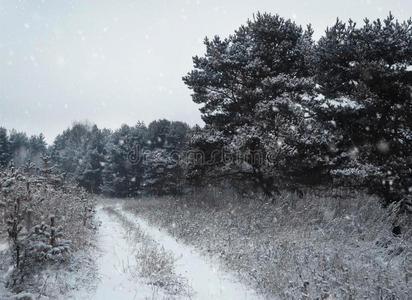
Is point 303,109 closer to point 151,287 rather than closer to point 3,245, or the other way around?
point 151,287

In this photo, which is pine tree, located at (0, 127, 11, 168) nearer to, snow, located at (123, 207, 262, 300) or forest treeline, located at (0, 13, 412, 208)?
forest treeline, located at (0, 13, 412, 208)

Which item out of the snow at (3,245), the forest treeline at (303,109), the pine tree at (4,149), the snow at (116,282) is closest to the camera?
the snow at (116,282)

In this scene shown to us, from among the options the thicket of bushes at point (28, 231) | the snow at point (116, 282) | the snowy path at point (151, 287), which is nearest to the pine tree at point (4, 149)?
the snowy path at point (151, 287)

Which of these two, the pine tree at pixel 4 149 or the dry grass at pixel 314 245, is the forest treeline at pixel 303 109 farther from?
the pine tree at pixel 4 149

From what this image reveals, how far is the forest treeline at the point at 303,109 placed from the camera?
9281mm

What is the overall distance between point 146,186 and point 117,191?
7.81 metres

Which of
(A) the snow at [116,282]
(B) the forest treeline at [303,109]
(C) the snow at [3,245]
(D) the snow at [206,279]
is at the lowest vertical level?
(D) the snow at [206,279]

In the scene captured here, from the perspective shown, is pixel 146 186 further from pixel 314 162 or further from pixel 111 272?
pixel 111 272

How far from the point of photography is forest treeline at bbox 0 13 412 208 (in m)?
9.28

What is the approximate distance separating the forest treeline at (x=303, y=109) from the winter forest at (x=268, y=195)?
0.06 metres

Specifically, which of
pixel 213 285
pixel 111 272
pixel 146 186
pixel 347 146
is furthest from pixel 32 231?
pixel 146 186

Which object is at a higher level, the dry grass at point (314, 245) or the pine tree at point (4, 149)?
the pine tree at point (4, 149)

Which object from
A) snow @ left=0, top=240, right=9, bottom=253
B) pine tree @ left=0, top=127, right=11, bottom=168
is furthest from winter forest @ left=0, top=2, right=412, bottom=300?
pine tree @ left=0, top=127, right=11, bottom=168

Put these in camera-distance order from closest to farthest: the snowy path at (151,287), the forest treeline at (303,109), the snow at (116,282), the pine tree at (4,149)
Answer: the snow at (116,282)
the snowy path at (151,287)
the forest treeline at (303,109)
the pine tree at (4,149)
